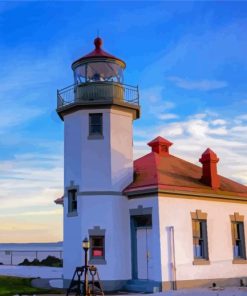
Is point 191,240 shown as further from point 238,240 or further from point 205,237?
point 238,240

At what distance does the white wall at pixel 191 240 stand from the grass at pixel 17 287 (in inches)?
183

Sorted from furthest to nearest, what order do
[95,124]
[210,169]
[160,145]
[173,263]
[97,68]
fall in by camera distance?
[160,145] → [210,169] → [97,68] → [95,124] → [173,263]

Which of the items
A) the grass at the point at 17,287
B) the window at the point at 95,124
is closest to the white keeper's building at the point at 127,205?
the window at the point at 95,124

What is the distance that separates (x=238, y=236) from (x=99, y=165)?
7283mm

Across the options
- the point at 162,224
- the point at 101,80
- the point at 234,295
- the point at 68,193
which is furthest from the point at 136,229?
the point at 101,80

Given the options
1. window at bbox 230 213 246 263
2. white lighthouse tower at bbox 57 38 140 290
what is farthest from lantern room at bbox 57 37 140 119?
window at bbox 230 213 246 263

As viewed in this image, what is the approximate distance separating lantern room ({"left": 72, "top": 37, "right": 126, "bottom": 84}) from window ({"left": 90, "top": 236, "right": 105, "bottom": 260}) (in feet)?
21.1

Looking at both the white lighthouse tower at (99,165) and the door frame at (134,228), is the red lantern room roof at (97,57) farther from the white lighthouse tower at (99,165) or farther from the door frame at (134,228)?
the door frame at (134,228)

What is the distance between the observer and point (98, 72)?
68.3 ft

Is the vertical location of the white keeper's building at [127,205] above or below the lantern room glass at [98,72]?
below

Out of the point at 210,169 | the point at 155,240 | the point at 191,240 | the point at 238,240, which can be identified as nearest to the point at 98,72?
the point at 210,169

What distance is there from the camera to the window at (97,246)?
19.2 m

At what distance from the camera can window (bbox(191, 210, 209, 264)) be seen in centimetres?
2000

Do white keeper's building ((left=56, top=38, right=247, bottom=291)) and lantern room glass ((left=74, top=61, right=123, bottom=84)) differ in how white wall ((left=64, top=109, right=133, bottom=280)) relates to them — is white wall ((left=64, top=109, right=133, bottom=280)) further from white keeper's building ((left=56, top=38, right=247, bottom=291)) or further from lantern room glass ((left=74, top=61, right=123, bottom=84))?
lantern room glass ((left=74, top=61, right=123, bottom=84))
